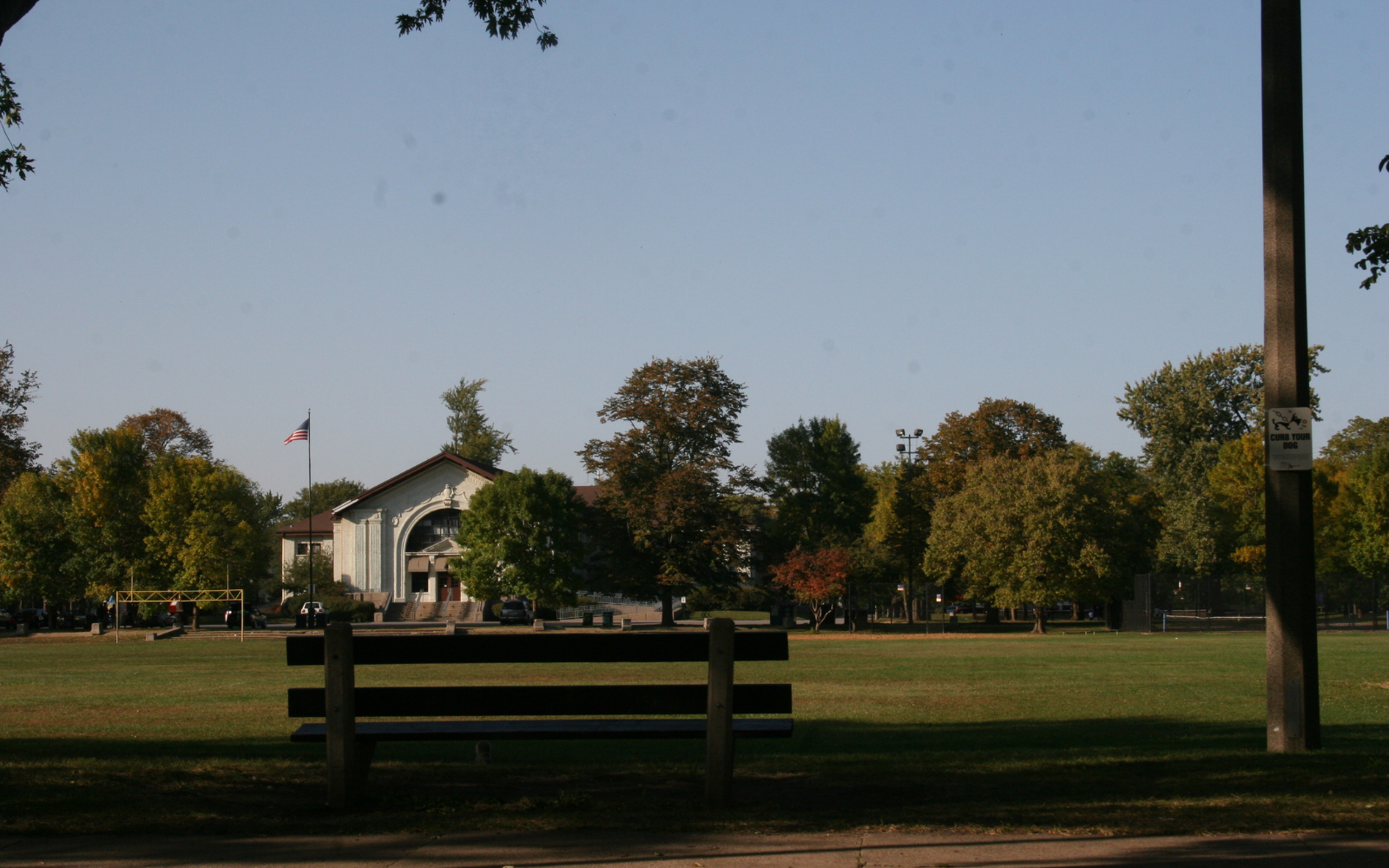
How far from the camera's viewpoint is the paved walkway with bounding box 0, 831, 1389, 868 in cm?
555

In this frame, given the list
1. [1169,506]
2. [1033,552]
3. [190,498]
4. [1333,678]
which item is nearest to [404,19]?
[1333,678]

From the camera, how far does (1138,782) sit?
7645 mm

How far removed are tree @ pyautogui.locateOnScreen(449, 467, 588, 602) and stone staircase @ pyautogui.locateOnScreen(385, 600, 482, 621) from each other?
35.6 ft

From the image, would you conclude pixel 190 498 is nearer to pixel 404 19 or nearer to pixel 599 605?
pixel 599 605

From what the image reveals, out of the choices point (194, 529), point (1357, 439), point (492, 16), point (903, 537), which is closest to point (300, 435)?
point (194, 529)

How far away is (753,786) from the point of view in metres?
7.75

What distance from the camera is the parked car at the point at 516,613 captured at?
68562 mm

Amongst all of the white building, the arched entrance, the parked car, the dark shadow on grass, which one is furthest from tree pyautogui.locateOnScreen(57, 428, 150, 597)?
the dark shadow on grass

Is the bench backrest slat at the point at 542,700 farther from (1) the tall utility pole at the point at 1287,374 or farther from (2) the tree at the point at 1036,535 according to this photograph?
(2) the tree at the point at 1036,535

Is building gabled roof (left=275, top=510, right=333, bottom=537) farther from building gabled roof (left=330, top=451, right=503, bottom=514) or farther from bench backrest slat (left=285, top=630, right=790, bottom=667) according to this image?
bench backrest slat (left=285, top=630, right=790, bottom=667)

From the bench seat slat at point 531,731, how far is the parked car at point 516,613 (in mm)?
61957

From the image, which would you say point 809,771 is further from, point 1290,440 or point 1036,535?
point 1036,535

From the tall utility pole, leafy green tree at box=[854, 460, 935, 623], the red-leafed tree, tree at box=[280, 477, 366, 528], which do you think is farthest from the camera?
tree at box=[280, 477, 366, 528]

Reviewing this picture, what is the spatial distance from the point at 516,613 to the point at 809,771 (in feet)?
204
